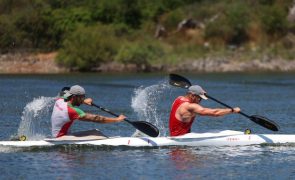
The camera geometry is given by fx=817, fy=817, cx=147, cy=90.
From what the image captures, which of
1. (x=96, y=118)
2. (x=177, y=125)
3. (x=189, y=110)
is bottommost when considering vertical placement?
(x=177, y=125)

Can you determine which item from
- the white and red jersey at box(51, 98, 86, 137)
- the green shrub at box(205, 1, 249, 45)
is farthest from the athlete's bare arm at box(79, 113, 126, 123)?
the green shrub at box(205, 1, 249, 45)

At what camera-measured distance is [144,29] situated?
97312 millimetres

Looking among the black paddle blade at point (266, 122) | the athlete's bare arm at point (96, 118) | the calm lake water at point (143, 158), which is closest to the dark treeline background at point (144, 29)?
the calm lake water at point (143, 158)

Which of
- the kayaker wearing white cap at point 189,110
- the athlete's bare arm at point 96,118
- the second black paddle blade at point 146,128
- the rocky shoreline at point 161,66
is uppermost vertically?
the rocky shoreline at point 161,66

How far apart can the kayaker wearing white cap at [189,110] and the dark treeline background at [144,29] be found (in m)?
62.5

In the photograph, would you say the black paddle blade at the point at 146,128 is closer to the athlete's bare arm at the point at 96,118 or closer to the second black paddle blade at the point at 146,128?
the second black paddle blade at the point at 146,128

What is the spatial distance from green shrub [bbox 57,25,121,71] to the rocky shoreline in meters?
0.93

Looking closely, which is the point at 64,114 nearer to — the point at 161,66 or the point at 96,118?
the point at 96,118

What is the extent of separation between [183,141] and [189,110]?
107 centimetres

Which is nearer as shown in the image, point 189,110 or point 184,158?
point 184,158

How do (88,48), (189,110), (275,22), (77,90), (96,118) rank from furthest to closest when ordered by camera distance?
(275,22)
(88,48)
(189,110)
(96,118)
(77,90)

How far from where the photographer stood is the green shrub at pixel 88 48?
8800 centimetres

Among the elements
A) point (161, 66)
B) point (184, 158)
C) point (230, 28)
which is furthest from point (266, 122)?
point (230, 28)

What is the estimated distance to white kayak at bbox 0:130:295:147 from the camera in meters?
24.1
